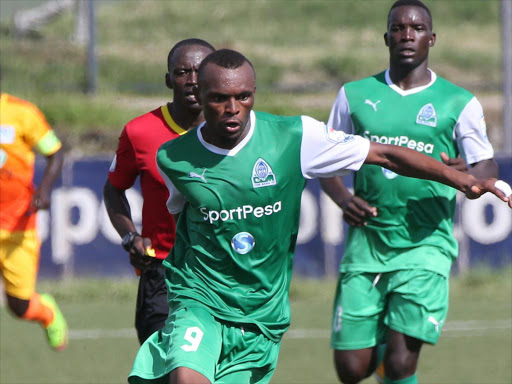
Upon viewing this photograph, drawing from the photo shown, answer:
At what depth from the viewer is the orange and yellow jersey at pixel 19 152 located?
9.16 m

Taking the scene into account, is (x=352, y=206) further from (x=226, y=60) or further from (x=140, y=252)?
(x=226, y=60)

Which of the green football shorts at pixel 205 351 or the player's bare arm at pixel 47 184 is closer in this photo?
the green football shorts at pixel 205 351

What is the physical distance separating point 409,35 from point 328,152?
5.40 feet

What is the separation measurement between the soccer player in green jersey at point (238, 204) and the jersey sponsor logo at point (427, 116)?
1.38 m

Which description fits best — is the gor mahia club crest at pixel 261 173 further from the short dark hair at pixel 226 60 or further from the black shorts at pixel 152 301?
the black shorts at pixel 152 301

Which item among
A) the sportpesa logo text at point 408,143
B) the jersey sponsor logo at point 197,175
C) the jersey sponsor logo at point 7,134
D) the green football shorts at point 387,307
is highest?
the jersey sponsor logo at point 197,175

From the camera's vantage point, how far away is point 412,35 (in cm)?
649

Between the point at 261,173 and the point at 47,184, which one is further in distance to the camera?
the point at 47,184

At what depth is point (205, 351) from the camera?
4.84 m

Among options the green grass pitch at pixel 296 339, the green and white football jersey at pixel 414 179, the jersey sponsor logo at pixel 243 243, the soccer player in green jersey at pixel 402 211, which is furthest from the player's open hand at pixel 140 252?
the green grass pitch at pixel 296 339

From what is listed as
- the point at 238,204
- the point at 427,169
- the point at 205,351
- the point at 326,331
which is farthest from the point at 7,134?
the point at 427,169

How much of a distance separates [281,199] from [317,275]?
8.09 m

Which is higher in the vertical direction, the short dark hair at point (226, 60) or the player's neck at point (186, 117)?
the short dark hair at point (226, 60)

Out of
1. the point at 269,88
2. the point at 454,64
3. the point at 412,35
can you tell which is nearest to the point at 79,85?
the point at 269,88
